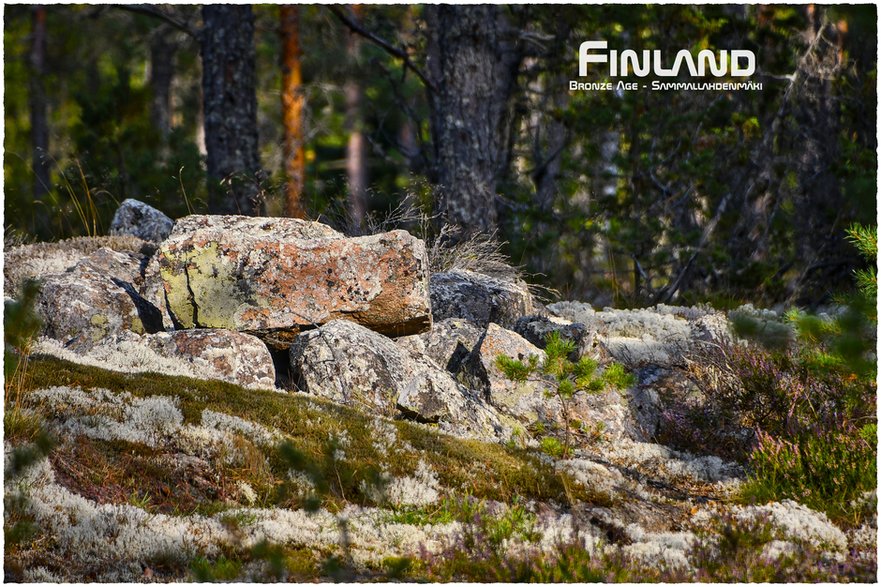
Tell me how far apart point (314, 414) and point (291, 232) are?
3.07m

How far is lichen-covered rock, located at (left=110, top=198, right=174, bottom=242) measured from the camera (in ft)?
43.8

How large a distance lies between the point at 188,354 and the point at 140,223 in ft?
17.3

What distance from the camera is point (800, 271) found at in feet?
54.9

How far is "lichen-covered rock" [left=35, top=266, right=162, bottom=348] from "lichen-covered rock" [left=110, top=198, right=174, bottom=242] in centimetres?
332

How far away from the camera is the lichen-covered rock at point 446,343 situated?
9734mm

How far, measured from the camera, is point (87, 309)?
9.60m

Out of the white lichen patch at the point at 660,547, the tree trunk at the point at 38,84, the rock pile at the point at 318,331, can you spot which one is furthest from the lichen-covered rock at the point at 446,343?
the tree trunk at the point at 38,84

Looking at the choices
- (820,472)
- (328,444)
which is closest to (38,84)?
(328,444)

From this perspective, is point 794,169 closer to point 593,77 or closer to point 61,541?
point 593,77

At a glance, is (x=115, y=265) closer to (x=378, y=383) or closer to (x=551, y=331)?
(x=378, y=383)

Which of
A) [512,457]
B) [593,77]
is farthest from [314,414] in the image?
[593,77]

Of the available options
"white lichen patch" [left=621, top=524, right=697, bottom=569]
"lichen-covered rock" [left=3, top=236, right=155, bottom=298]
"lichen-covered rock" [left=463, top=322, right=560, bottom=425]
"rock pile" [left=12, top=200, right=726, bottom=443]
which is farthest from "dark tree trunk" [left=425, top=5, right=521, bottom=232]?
"white lichen patch" [left=621, top=524, right=697, bottom=569]

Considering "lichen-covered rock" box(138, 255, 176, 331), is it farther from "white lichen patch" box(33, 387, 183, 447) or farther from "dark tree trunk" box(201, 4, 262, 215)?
"dark tree trunk" box(201, 4, 262, 215)

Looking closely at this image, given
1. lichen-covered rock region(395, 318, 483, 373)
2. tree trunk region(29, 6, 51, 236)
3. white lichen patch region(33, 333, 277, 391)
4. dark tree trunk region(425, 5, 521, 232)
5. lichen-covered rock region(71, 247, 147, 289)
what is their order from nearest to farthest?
white lichen patch region(33, 333, 277, 391) < lichen-covered rock region(395, 318, 483, 373) < lichen-covered rock region(71, 247, 147, 289) < dark tree trunk region(425, 5, 521, 232) < tree trunk region(29, 6, 51, 236)
